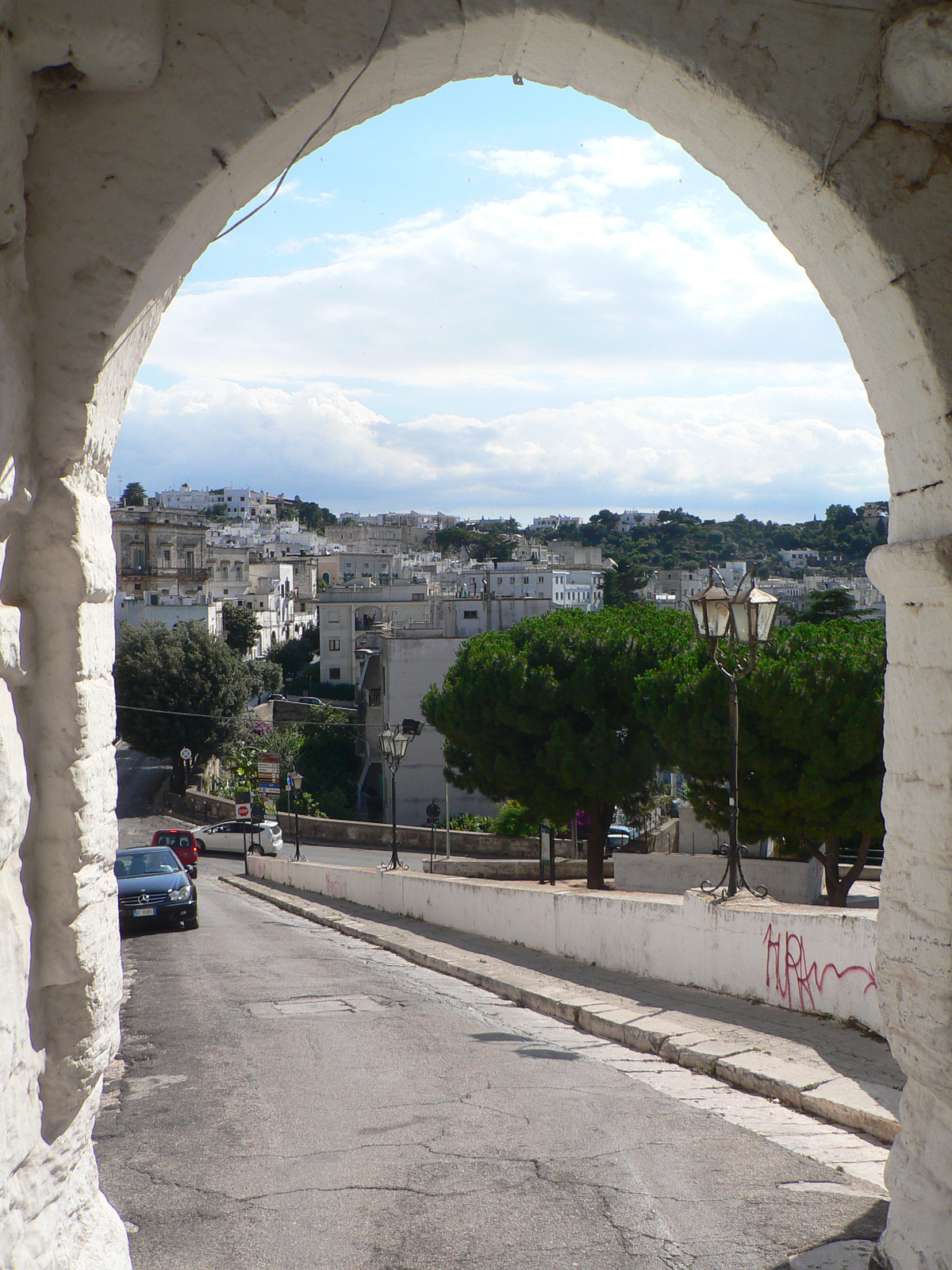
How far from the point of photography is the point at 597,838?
65.4 feet

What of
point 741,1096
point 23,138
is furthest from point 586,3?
point 741,1096

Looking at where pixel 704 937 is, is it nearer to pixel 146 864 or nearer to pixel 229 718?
pixel 146 864

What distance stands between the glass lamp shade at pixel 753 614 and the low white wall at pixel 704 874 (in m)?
8.57

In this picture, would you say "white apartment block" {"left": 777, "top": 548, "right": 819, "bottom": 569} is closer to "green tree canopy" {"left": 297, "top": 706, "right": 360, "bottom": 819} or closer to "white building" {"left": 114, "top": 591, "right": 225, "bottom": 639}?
"white building" {"left": 114, "top": 591, "right": 225, "bottom": 639}

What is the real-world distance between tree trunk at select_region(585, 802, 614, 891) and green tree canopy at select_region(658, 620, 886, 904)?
392cm

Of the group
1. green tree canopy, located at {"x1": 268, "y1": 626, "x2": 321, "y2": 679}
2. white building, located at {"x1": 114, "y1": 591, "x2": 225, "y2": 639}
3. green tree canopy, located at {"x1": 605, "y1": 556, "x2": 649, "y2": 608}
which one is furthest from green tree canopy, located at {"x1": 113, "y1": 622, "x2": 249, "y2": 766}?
green tree canopy, located at {"x1": 605, "y1": 556, "x2": 649, "y2": 608}

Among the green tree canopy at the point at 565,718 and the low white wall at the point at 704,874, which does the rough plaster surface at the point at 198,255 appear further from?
the green tree canopy at the point at 565,718

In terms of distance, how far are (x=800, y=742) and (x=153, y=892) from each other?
30.5ft

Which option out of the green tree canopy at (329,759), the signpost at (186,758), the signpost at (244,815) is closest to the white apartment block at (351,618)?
the green tree canopy at (329,759)

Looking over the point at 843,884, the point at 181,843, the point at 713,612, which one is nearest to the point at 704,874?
the point at 843,884

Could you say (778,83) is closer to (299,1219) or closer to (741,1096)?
(299,1219)

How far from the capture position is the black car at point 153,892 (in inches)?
451

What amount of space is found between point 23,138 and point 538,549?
95.3 m

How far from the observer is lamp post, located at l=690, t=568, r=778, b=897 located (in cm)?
734
